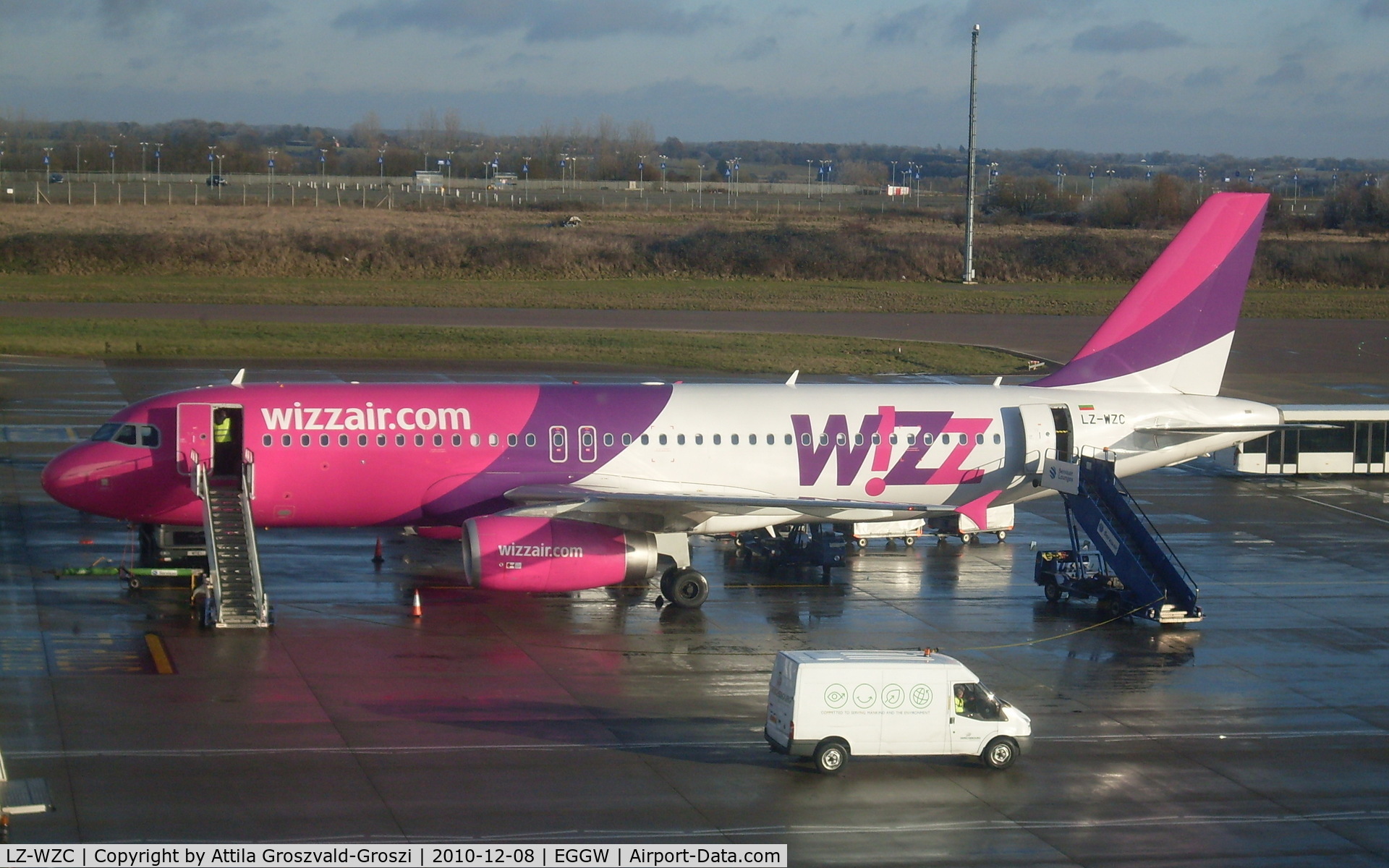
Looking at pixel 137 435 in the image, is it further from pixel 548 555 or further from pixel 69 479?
pixel 548 555

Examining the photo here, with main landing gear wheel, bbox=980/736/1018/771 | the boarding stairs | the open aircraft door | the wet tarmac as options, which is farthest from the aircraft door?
the open aircraft door

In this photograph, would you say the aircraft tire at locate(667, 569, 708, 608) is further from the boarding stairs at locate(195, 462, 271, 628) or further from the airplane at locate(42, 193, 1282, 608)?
the boarding stairs at locate(195, 462, 271, 628)

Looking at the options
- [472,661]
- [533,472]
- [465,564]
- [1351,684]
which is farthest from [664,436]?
[1351,684]

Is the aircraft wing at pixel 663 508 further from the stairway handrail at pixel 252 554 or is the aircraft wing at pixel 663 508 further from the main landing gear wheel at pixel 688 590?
the stairway handrail at pixel 252 554

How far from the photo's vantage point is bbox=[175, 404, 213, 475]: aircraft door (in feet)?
103

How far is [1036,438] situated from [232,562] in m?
19.0

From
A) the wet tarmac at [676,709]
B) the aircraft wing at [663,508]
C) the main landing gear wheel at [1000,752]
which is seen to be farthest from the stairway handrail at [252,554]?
the main landing gear wheel at [1000,752]

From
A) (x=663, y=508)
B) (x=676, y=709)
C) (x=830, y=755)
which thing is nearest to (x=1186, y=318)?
(x=663, y=508)

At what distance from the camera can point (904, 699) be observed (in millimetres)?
21219

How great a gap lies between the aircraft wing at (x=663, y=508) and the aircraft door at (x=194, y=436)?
676cm

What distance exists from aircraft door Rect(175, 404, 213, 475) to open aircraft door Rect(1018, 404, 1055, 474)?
19.2m

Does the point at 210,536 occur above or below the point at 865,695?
above

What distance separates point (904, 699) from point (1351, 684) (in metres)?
10.9

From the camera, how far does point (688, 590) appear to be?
3138cm
